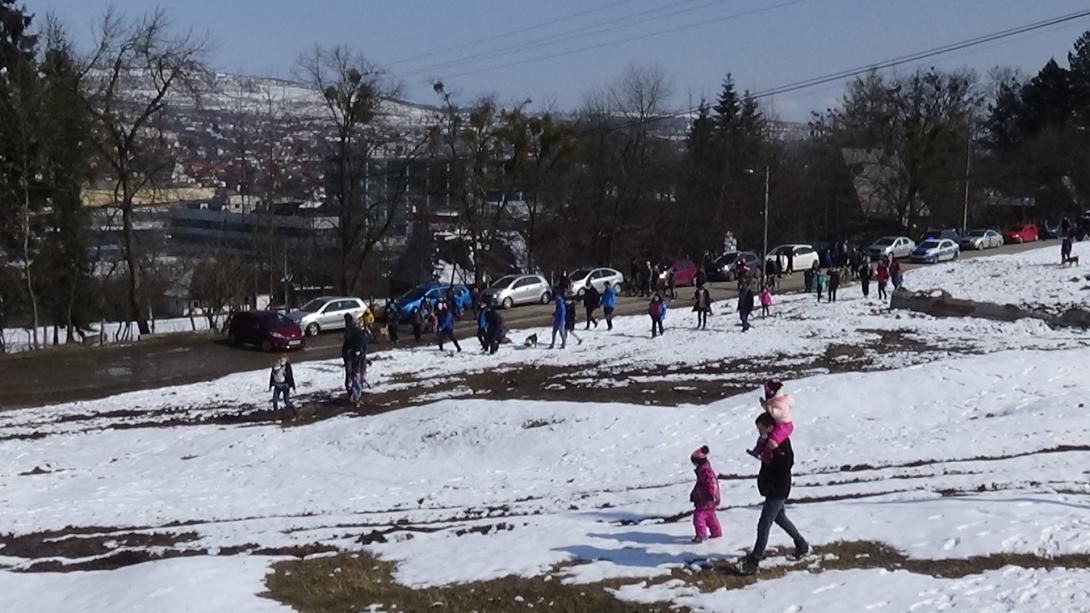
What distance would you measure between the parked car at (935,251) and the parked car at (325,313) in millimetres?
32690

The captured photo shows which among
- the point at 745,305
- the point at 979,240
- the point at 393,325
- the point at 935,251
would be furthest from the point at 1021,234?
the point at 393,325

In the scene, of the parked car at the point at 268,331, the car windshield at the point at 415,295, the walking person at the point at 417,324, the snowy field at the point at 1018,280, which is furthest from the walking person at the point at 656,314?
the snowy field at the point at 1018,280

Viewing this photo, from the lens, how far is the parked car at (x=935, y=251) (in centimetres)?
5828

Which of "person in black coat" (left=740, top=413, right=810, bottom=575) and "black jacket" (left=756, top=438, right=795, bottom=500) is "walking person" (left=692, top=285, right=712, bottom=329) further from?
"black jacket" (left=756, top=438, right=795, bottom=500)

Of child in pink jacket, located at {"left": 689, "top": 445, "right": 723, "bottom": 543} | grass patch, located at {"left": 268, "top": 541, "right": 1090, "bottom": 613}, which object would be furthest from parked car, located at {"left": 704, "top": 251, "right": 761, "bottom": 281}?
grass patch, located at {"left": 268, "top": 541, "right": 1090, "bottom": 613}

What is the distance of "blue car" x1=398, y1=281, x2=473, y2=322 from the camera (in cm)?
4169

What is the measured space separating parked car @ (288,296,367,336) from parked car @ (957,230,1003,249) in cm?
4014

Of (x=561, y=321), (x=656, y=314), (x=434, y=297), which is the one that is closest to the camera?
(x=561, y=321)

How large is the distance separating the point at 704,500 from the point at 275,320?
27.5 meters

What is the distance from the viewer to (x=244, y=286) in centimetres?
6384

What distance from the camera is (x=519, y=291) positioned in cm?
4659

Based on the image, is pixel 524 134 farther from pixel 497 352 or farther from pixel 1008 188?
pixel 1008 188

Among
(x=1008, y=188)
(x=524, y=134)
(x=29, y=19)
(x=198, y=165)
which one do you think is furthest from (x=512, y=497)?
(x=1008, y=188)

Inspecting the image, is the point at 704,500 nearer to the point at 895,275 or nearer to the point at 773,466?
the point at 773,466
